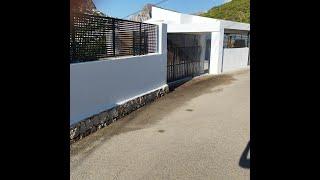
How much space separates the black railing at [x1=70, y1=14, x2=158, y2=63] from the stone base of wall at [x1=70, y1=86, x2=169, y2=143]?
1387 mm

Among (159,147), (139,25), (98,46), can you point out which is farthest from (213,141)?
(139,25)

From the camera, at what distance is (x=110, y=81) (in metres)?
8.27

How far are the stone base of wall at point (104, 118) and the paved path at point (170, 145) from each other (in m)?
0.16

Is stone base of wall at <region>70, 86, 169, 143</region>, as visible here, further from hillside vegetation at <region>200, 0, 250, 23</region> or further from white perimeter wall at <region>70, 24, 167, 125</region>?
Answer: hillside vegetation at <region>200, 0, 250, 23</region>

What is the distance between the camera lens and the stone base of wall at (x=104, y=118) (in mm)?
6671

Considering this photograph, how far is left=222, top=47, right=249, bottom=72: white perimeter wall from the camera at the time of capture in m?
20.0

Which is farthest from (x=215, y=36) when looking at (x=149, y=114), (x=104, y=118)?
(x=104, y=118)

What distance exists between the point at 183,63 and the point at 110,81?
322 inches

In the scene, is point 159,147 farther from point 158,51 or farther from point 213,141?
point 158,51
